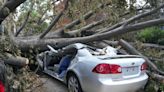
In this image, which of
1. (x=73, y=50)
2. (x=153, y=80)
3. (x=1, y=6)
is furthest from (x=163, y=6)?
(x=1, y=6)

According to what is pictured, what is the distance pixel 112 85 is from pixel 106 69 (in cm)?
38

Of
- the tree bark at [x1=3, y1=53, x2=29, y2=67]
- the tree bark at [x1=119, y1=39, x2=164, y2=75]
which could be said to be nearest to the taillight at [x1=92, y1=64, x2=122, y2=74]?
the tree bark at [x1=3, y1=53, x2=29, y2=67]

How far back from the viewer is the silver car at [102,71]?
6.56 m

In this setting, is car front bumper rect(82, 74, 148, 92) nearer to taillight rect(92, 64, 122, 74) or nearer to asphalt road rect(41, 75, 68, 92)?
taillight rect(92, 64, 122, 74)

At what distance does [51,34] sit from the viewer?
9.58 metres

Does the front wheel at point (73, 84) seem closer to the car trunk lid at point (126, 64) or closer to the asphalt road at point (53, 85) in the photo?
the asphalt road at point (53, 85)

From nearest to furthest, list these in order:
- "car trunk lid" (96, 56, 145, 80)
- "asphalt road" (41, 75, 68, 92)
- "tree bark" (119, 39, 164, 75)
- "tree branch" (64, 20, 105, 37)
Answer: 1. "car trunk lid" (96, 56, 145, 80)
2. "asphalt road" (41, 75, 68, 92)
3. "tree bark" (119, 39, 164, 75)
4. "tree branch" (64, 20, 105, 37)

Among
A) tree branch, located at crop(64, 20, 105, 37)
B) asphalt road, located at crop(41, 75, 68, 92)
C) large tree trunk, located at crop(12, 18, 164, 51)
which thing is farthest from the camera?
tree branch, located at crop(64, 20, 105, 37)

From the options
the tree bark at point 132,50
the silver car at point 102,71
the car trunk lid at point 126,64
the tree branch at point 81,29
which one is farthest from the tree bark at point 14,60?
the tree branch at point 81,29

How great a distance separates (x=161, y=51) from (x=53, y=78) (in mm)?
3672

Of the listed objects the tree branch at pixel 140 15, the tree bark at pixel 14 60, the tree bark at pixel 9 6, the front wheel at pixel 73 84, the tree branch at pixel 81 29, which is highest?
the tree bark at pixel 9 6

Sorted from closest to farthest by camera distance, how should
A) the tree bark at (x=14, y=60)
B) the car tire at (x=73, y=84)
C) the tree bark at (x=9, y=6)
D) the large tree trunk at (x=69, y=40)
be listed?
the tree bark at (x=9, y=6)
the tree bark at (x=14, y=60)
the car tire at (x=73, y=84)
the large tree trunk at (x=69, y=40)

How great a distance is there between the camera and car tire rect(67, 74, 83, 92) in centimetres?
708

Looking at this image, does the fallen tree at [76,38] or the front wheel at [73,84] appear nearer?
the front wheel at [73,84]
